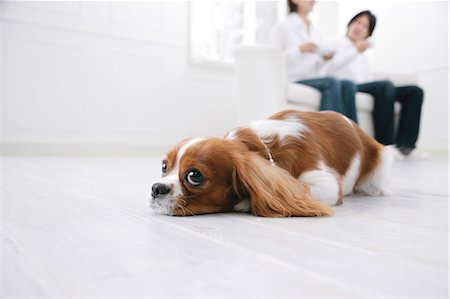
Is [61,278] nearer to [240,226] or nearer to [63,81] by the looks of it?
[240,226]

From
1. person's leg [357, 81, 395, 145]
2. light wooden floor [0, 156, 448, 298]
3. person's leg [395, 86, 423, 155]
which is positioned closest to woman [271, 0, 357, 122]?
person's leg [357, 81, 395, 145]

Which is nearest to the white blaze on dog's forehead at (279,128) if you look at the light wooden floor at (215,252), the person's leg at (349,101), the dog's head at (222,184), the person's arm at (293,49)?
the dog's head at (222,184)

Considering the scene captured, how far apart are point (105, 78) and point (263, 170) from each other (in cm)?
370

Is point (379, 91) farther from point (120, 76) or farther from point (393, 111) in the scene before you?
point (120, 76)

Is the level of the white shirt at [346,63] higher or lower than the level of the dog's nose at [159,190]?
higher

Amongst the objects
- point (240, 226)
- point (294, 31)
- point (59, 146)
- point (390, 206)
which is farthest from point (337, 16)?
point (240, 226)

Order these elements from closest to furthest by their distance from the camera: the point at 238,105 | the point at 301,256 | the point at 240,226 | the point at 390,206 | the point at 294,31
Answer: the point at 301,256
the point at 240,226
the point at 390,206
the point at 238,105
the point at 294,31

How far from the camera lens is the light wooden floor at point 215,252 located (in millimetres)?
590

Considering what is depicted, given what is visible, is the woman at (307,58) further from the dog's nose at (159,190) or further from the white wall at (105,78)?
the dog's nose at (159,190)

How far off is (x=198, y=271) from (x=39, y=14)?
4.06 m

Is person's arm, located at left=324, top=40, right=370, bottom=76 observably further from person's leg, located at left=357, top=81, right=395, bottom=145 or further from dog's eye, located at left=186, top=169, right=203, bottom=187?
dog's eye, located at left=186, top=169, right=203, bottom=187

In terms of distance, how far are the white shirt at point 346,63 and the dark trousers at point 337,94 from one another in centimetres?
44

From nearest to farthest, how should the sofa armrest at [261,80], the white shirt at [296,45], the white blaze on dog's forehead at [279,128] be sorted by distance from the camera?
the white blaze on dog's forehead at [279,128]
the sofa armrest at [261,80]
the white shirt at [296,45]

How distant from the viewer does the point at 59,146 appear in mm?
4223
